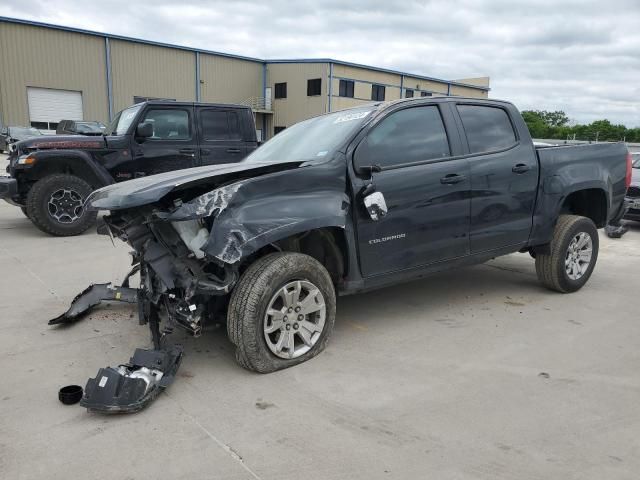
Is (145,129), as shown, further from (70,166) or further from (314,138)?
(314,138)

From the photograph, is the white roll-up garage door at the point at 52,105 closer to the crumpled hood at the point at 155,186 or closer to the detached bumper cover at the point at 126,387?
the crumpled hood at the point at 155,186

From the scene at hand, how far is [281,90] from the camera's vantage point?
136 feet

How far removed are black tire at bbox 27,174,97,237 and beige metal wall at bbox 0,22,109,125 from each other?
2652cm

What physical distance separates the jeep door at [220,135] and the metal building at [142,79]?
87.2 feet

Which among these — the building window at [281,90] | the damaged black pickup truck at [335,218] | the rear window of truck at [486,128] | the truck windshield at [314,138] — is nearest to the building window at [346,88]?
the building window at [281,90]

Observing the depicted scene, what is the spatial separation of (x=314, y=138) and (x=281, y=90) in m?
38.9

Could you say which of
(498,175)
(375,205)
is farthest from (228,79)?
(375,205)

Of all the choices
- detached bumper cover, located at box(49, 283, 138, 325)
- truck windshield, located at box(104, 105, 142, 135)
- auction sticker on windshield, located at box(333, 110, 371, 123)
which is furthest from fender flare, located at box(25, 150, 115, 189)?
auction sticker on windshield, located at box(333, 110, 371, 123)

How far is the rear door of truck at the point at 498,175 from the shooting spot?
4.48m

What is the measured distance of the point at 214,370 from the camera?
138 inches

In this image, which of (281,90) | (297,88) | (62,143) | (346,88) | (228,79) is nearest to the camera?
(62,143)

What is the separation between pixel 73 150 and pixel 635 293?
7.61 meters

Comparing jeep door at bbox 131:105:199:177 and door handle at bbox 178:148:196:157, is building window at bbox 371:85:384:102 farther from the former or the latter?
door handle at bbox 178:148:196:157

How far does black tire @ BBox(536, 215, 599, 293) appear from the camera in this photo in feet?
16.8
